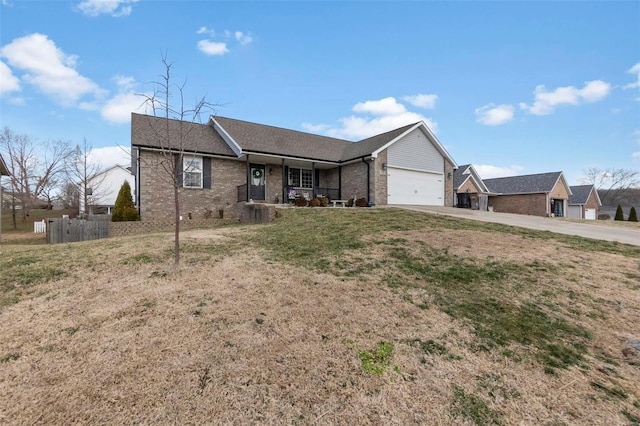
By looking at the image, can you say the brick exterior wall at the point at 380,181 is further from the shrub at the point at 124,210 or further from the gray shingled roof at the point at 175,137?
the shrub at the point at 124,210

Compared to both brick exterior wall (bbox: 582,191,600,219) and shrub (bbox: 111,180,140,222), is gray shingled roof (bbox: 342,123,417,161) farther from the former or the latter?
brick exterior wall (bbox: 582,191,600,219)

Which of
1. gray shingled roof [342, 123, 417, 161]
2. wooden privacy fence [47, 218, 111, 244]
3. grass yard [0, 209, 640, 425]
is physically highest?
gray shingled roof [342, 123, 417, 161]

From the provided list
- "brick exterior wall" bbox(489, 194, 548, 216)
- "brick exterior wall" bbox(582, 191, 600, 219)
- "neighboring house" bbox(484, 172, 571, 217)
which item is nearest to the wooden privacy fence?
"neighboring house" bbox(484, 172, 571, 217)

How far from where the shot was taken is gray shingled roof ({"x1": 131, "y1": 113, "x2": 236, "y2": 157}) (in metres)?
14.0

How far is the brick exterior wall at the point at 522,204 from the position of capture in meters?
29.2

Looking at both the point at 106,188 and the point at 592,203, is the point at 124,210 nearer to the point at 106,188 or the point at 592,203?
the point at 106,188

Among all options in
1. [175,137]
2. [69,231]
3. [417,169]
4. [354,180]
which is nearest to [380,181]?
[354,180]

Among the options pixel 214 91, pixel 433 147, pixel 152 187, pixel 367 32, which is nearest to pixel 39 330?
pixel 214 91

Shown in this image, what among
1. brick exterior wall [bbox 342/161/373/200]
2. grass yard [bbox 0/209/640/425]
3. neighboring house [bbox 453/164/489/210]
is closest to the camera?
grass yard [bbox 0/209/640/425]

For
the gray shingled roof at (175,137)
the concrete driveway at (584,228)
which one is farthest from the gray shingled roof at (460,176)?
the gray shingled roof at (175,137)

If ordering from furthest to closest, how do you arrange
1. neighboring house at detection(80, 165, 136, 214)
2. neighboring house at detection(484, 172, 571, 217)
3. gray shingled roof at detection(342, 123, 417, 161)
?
neighboring house at detection(80, 165, 136, 214) → neighboring house at detection(484, 172, 571, 217) → gray shingled roof at detection(342, 123, 417, 161)

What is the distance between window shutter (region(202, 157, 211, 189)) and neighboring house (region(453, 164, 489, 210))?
2282 centimetres

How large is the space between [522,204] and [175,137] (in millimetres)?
33604

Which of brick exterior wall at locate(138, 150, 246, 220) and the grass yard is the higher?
brick exterior wall at locate(138, 150, 246, 220)
